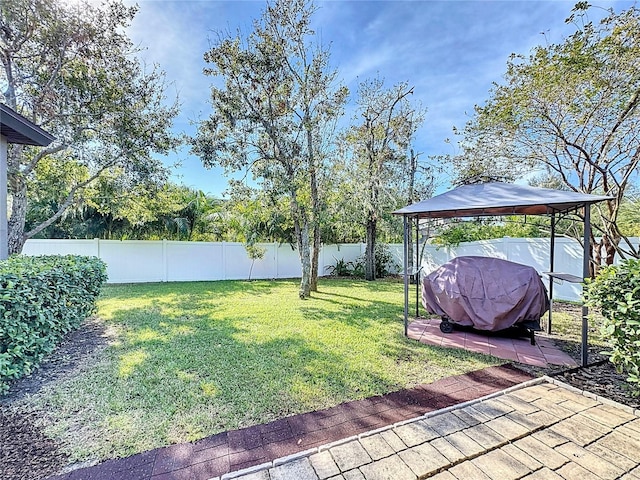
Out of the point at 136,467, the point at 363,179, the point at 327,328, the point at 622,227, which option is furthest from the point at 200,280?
the point at 622,227

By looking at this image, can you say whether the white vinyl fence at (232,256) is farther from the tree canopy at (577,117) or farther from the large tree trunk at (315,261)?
the large tree trunk at (315,261)

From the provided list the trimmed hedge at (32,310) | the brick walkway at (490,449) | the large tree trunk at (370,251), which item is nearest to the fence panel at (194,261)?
the large tree trunk at (370,251)

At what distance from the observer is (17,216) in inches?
293

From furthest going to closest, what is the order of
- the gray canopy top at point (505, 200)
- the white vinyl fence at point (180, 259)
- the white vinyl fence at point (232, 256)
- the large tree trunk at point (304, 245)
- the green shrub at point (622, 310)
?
the white vinyl fence at point (180, 259)
the large tree trunk at point (304, 245)
the white vinyl fence at point (232, 256)
the gray canopy top at point (505, 200)
the green shrub at point (622, 310)

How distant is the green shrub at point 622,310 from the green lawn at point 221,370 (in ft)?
4.50

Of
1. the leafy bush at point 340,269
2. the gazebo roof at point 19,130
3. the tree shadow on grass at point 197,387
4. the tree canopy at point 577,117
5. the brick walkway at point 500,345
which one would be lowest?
the tree shadow on grass at point 197,387

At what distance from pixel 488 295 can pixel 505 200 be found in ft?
4.98

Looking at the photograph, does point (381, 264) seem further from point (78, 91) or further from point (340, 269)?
point (78, 91)

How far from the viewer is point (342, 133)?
10672mm

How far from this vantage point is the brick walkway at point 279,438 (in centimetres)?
207

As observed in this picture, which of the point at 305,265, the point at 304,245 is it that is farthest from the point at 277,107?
the point at 305,265

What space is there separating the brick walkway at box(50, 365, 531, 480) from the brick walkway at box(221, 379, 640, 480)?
0.50ft

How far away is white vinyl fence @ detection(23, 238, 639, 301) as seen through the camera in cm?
787

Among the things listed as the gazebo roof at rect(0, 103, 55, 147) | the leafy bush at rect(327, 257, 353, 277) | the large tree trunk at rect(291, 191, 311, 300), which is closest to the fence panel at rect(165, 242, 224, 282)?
the leafy bush at rect(327, 257, 353, 277)
